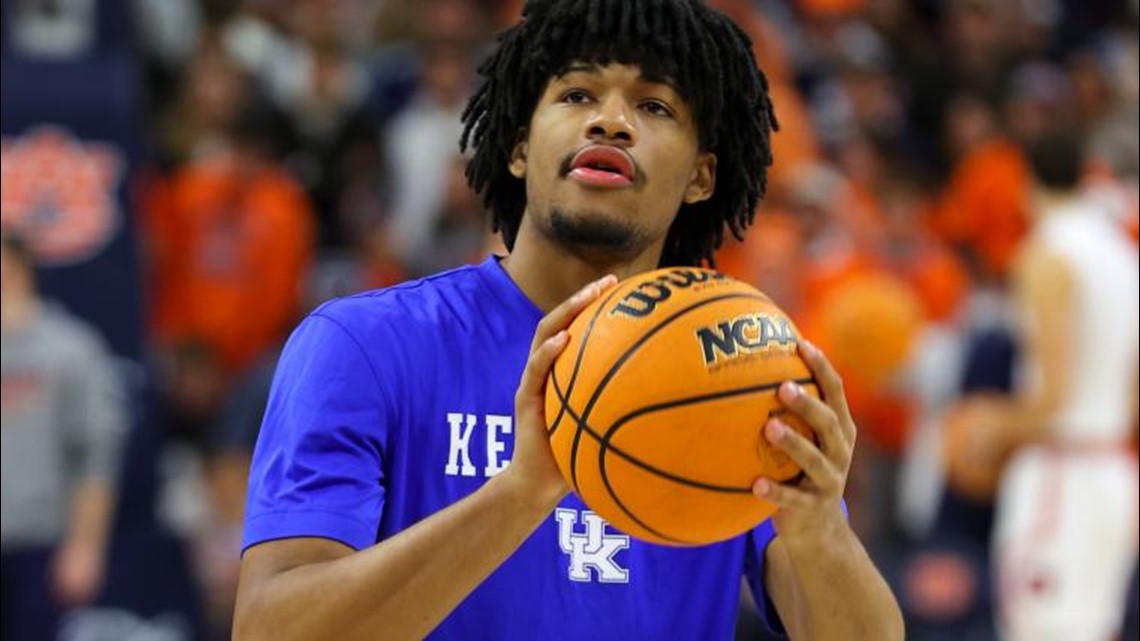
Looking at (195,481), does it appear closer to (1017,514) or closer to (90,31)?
(90,31)

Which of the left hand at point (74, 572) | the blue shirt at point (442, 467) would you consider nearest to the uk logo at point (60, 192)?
the left hand at point (74, 572)

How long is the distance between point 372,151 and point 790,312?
7.48 ft

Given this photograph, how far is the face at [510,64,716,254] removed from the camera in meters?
3.42

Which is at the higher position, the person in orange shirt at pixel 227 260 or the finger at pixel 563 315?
the person in orange shirt at pixel 227 260

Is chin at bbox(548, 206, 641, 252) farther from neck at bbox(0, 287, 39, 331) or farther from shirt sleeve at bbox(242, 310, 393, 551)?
neck at bbox(0, 287, 39, 331)

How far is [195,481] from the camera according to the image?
9.61m

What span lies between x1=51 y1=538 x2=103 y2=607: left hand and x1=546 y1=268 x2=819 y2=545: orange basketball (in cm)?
558

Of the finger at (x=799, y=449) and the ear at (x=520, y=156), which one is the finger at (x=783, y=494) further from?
the ear at (x=520, y=156)

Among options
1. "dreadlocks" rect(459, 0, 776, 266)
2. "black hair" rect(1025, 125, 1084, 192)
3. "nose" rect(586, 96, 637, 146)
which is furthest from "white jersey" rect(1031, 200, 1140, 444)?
"nose" rect(586, 96, 637, 146)

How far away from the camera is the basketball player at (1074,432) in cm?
771

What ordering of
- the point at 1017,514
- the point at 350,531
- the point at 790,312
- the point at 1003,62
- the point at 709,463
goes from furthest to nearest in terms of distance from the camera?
the point at 1003,62
the point at 790,312
the point at 1017,514
the point at 350,531
the point at 709,463

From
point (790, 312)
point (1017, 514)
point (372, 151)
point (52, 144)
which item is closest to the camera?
point (1017, 514)

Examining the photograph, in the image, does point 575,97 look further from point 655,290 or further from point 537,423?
point 537,423

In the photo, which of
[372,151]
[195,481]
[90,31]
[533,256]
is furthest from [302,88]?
[533,256]
